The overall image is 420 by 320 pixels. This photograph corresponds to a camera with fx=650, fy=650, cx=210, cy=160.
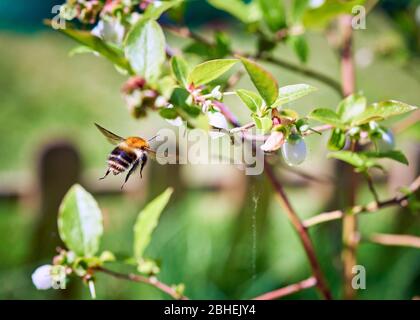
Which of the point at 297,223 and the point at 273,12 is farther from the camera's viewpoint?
the point at 273,12

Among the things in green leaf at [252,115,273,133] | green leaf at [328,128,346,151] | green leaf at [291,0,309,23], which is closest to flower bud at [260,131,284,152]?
green leaf at [252,115,273,133]

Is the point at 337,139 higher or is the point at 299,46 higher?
the point at 299,46

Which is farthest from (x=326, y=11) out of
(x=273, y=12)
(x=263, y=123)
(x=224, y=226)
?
(x=224, y=226)

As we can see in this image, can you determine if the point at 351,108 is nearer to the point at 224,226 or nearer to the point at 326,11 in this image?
the point at 326,11

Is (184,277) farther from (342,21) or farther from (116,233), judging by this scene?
(342,21)

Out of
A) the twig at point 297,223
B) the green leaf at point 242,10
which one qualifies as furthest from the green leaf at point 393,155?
the green leaf at point 242,10

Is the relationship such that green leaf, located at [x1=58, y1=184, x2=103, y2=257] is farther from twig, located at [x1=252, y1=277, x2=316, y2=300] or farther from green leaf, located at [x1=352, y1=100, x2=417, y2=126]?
green leaf, located at [x1=352, y1=100, x2=417, y2=126]

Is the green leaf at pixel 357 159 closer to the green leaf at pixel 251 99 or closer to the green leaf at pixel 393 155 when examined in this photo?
the green leaf at pixel 393 155

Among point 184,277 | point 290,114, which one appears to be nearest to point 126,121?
point 184,277
